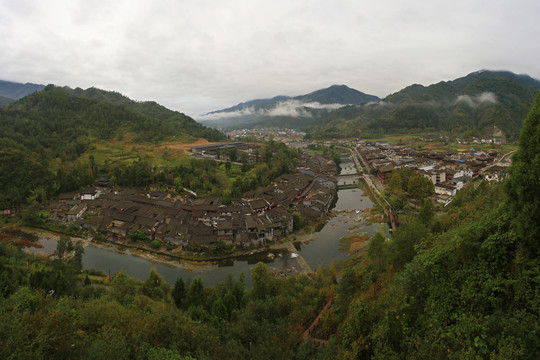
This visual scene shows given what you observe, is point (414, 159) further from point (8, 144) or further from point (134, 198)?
point (8, 144)

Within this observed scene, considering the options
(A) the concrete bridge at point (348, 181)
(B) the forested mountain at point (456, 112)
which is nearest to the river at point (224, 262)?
(A) the concrete bridge at point (348, 181)

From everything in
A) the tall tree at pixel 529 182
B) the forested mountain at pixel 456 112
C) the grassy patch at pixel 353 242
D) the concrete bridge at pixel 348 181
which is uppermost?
the forested mountain at pixel 456 112

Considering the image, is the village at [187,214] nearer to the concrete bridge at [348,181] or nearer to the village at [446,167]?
the concrete bridge at [348,181]

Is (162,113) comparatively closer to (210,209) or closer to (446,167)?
(210,209)

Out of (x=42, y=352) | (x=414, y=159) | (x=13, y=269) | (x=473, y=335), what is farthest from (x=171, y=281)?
(x=414, y=159)

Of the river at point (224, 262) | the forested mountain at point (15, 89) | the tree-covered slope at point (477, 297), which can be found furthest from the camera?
the forested mountain at point (15, 89)
